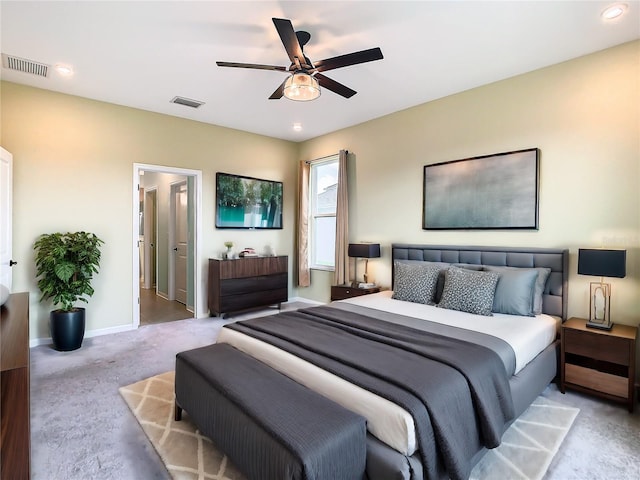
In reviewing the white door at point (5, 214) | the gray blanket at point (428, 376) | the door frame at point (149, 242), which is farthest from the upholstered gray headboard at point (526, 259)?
the door frame at point (149, 242)

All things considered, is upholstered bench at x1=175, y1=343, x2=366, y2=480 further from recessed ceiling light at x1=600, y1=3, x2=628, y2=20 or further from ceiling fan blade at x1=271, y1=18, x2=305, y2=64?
recessed ceiling light at x1=600, y1=3, x2=628, y2=20

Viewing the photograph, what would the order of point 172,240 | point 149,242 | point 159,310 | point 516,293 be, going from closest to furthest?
point 516,293
point 159,310
point 172,240
point 149,242

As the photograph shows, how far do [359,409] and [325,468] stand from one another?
14.3 inches

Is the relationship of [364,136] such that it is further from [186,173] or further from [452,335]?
[452,335]

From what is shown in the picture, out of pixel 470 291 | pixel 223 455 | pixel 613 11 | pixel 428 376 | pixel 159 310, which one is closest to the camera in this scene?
pixel 428 376

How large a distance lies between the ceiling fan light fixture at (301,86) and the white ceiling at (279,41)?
1.38 ft

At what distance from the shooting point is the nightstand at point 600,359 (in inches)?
96.1

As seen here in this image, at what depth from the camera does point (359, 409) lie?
1.61m

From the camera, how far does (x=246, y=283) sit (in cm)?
504

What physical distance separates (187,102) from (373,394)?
407cm

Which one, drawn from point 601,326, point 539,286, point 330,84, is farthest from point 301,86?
point 601,326

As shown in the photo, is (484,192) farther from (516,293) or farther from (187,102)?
(187,102)

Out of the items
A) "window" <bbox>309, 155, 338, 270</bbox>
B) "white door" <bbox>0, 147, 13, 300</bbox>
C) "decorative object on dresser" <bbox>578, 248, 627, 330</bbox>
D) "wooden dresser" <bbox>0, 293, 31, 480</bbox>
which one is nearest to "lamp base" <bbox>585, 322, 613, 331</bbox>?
"decorative object on dresser" <bbox>578, 248, 627, 330</bbox>

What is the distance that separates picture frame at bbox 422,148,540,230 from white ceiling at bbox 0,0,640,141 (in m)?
0.87
